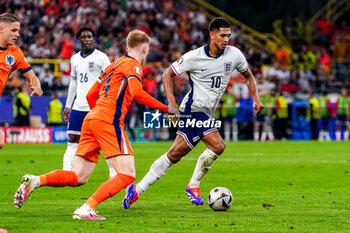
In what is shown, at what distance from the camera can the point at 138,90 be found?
8.30 meters

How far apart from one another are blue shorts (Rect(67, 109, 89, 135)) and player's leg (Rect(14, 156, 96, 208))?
150 inches

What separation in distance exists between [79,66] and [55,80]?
15.8 m

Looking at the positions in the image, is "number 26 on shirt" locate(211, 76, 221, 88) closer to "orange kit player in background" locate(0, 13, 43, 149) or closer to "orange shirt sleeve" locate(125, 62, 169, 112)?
"orange shirt sleeve" locate(125, 62, 169, 112)

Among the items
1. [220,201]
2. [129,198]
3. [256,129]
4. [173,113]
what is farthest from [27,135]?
[173,113]

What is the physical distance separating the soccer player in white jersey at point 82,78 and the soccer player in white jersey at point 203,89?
8.18 ft

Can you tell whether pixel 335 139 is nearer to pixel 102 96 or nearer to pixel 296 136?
pixel 296 136

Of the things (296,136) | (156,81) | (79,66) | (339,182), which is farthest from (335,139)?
(79,66)

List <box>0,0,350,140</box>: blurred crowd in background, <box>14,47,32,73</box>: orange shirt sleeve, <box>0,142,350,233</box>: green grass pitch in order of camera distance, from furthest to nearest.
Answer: <box>0,0,350,140</box>: blurred crowd in background
<box>14,47,32,73</box>: orange shirt sleeve
<box>0,142,350,233</box>: green grass pitch

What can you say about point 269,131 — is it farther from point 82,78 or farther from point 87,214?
point 87,214

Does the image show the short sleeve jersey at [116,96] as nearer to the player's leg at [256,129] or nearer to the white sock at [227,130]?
the white sock at [227,130]

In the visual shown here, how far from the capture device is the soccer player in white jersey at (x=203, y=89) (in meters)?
10.1

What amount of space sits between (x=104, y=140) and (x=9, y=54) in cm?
179

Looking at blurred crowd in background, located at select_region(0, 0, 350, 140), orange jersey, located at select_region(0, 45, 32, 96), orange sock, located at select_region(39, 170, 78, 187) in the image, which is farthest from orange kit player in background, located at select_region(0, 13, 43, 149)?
blurred crowd in background, located at select_region(0, 0, 350, 140)

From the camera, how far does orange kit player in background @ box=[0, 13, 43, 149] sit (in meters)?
8.95
